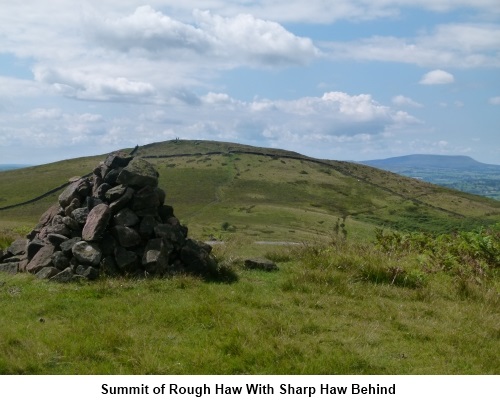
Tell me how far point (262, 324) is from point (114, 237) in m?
6.97

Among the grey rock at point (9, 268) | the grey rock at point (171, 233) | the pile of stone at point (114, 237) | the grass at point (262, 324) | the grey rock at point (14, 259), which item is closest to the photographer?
the grass at point (262, 324)

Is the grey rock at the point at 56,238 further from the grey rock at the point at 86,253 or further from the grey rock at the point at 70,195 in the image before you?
the grey rock at the point at 70,195

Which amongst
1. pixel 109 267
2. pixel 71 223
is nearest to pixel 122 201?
pixel 71 223

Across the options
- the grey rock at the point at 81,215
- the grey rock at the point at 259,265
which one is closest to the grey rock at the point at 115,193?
the grey rock at the point at 81,215

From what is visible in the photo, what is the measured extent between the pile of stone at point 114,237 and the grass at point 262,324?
0.96m

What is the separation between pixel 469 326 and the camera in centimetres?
1070

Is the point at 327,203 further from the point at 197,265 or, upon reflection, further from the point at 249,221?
the point at 197,265

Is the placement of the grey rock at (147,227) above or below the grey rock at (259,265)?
above

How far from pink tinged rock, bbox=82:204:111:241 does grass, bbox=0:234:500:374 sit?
72.1 inches

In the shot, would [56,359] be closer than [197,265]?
Answer: Yes

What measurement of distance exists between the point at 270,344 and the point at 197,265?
6567mm

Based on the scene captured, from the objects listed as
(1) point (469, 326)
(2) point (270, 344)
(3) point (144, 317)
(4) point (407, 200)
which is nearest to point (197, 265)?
(3) point (144, 317)

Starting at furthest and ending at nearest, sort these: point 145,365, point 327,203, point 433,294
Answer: point 327,203, point 433,294, point 145,365

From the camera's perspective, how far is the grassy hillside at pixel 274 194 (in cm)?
9656
